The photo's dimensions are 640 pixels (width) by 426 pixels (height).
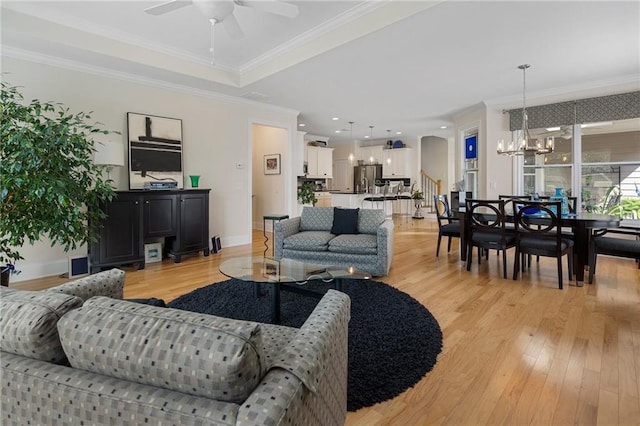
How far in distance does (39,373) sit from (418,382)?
173 cm

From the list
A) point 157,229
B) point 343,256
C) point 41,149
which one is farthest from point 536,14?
point 157,229

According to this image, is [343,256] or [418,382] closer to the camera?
[418,382]

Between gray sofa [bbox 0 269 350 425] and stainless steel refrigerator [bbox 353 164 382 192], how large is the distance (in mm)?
10503

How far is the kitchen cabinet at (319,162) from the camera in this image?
10.1m

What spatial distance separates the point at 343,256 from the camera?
3986 millimetres

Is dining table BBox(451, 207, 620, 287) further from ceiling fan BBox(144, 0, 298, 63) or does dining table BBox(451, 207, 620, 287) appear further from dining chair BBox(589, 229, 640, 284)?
ceiling fan BBox(144, 0, 298, 63)

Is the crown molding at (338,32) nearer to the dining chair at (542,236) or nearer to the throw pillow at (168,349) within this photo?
the dining chair at (542,236)

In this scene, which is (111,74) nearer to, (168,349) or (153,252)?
(153,252)

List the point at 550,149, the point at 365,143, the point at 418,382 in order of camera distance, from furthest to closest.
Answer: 1. the point at 365,143
2. the point at 550,149
3. the point at 418,382

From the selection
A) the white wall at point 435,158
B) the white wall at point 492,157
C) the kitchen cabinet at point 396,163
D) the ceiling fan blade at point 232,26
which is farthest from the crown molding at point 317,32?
the white wall at point 435,158

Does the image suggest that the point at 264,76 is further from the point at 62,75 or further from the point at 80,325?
the point at 80,325

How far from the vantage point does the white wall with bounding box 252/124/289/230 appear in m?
7.27

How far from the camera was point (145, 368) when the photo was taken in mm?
849

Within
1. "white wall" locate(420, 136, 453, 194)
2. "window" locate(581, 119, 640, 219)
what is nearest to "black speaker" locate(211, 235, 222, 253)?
"window" locate(581, 119, 640, 219)
